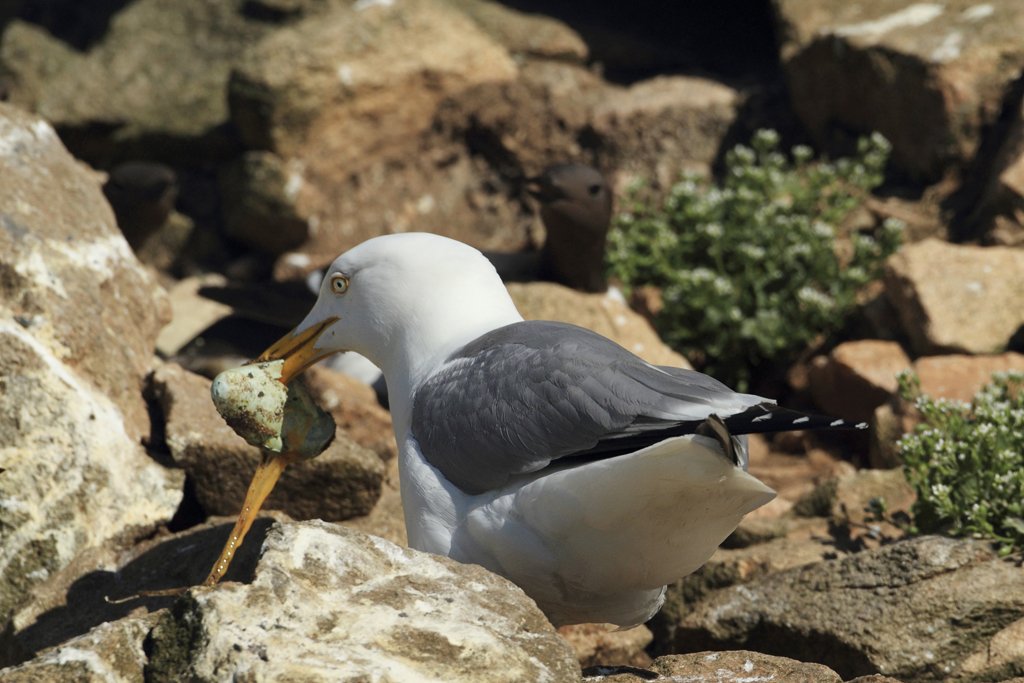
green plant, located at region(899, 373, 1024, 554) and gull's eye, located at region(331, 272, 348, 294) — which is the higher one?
gull's eye, located at region(331, 272, 348, 294)

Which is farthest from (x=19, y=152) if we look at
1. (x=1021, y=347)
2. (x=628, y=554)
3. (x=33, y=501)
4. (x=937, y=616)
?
(x=1021, y=347)

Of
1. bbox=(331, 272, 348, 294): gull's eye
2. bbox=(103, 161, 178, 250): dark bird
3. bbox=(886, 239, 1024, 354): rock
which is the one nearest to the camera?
bbox=(331, 272, 348, 294): gull's eye

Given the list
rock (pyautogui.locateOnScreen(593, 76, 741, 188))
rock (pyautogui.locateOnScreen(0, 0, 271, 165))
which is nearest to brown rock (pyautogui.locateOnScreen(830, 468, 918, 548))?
rock (pyautogui.locateOnScreen(593, 76, 741, 188))

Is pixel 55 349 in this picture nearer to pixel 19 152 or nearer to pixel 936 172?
pixel 19 152

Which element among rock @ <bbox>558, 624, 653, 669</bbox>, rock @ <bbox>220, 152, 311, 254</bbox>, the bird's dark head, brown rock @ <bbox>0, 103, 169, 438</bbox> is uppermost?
brown rock @ <bbox>0, 103, 169, 438</bbox>

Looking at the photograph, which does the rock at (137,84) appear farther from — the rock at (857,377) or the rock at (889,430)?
the rock at (889,430)

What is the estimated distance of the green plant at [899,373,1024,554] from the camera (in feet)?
15.7

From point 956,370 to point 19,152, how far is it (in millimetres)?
4211

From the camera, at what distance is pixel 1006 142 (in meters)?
8.25

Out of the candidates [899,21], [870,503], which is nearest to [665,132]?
Answer: [899,21]

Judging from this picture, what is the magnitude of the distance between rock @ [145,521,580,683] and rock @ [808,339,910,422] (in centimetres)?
408

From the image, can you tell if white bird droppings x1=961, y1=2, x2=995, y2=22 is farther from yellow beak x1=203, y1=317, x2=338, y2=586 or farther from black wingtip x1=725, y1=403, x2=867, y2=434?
black wingtip x1=725, y1=403, x2=867, y2=434

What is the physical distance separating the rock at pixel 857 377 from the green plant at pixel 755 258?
0.53 m

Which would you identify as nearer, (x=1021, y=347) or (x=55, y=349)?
(x=55, y=349)
